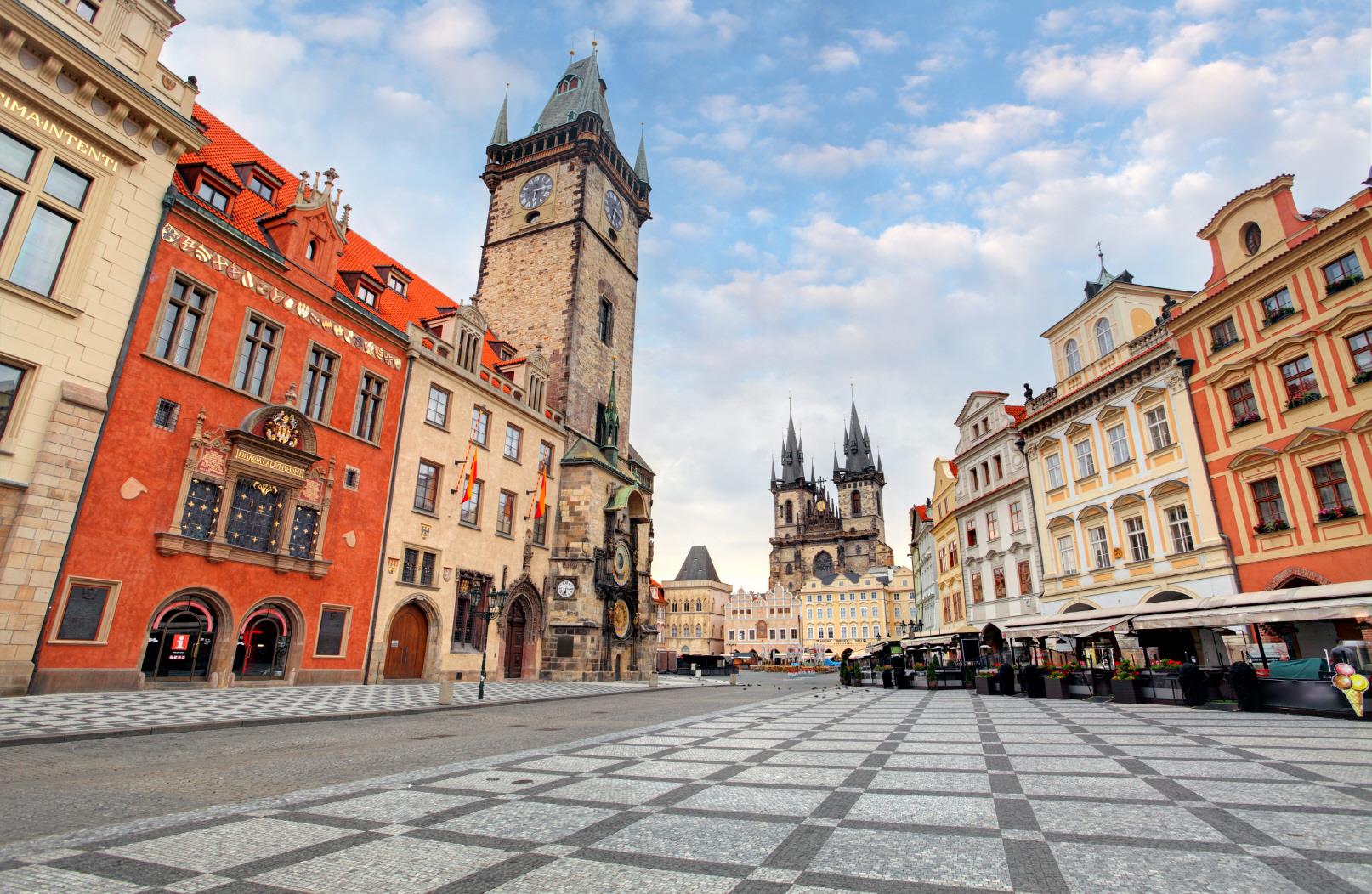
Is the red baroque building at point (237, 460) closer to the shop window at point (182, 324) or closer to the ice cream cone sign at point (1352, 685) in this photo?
the shop window at point (182, 324)

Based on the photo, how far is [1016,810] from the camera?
5012 millimetres

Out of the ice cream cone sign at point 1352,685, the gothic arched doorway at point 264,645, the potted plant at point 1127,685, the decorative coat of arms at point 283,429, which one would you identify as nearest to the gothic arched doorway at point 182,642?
the gothic arched doorway at point 264,645

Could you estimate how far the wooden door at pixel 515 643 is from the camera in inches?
1044

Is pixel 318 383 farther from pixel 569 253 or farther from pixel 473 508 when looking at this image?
pixel 569 253

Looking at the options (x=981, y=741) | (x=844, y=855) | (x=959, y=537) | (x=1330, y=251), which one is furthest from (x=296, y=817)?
(x=959, y=537)

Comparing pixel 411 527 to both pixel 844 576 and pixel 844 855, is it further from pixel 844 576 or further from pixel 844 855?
pixel 844 576

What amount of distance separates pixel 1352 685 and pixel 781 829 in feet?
42.6

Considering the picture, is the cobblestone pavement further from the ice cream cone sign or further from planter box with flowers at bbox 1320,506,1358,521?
planter box with flowers at bbox 1320,506,1358,521

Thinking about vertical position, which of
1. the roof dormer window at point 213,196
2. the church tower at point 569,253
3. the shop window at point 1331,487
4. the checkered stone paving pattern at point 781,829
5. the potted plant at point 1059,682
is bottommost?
the checkered stone paving pattern at point 781,829

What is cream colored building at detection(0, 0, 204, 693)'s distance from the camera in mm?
12734

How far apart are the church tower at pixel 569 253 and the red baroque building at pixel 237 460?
12.4 meters

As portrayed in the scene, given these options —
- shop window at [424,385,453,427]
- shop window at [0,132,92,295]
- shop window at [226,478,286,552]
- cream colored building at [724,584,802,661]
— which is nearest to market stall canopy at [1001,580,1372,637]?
shop window at [424,385,453,427]

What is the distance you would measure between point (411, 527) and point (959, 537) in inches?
1063

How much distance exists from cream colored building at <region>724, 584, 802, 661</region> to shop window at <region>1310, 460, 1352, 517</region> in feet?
297
